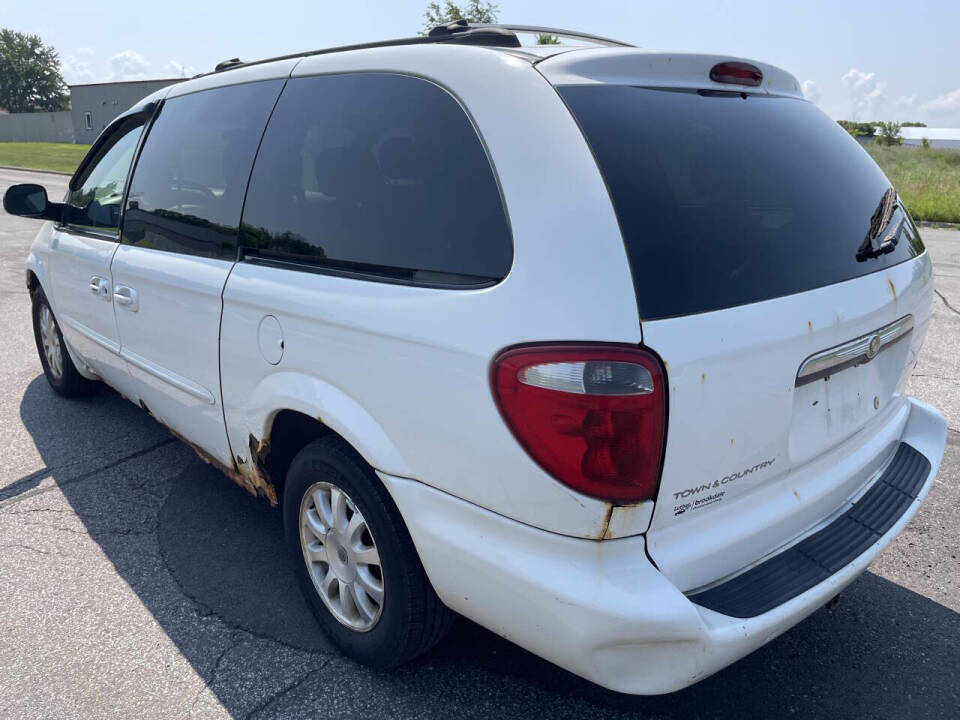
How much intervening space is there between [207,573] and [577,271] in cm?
209

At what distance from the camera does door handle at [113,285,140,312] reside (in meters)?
3.32

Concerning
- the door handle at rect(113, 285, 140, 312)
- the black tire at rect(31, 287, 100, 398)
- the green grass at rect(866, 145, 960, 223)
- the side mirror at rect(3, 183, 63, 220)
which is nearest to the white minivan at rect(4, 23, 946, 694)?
the door handle at rect(113, 285, 140, 312)

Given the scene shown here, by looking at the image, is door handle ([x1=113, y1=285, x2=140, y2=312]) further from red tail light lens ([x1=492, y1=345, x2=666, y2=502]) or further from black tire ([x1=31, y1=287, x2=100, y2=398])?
red tail light lens ([x1=492, y1=345, x2=666, y2=502])

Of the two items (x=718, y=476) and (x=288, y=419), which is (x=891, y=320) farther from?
(x=288, y=419)

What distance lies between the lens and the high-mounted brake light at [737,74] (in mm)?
2270

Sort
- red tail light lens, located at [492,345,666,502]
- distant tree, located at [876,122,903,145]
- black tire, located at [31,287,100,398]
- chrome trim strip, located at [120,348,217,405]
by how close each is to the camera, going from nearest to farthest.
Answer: red tail light lens, located at [492,345,666,502]
chrome trim strip, located at [120,348,217,405]
black tire, located at [31,287,100,398]
distant tree, located at [876,122,903,145]

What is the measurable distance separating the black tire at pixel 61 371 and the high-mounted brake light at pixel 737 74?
3.93m

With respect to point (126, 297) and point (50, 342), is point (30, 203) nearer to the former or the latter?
→ point (50, 342)

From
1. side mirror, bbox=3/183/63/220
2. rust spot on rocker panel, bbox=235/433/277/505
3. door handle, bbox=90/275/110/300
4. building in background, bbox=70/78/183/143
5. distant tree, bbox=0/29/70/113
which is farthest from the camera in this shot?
Answer: distant tree, bbox=0/29/70/113

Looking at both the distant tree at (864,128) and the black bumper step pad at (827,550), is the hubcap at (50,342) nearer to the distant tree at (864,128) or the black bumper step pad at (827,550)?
the black bumper step pad at (827,550)

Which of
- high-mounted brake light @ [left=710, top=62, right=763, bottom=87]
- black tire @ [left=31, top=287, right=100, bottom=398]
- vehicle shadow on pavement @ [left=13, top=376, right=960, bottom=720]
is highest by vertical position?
high-mounted brake light @ [left=710, top=62, right=763, bottom=87]

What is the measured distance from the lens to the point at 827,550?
2.17 m

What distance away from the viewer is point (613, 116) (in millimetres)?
1994

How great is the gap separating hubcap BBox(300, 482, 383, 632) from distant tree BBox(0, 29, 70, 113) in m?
110
